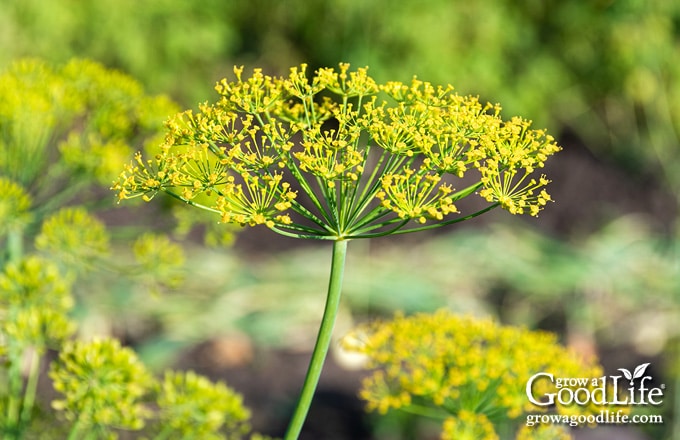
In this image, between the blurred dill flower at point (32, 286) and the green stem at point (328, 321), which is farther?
the blurred dill flower at point (32, 286)

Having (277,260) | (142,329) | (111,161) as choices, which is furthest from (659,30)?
(111,161)

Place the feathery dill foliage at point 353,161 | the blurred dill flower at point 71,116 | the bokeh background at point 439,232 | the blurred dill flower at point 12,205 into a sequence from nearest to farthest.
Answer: the feathery dill foliage at point 353,161, the blurred dill flower at point 12,205, the blurred dill flower at point 71,116, the bokeh background at point 439,232

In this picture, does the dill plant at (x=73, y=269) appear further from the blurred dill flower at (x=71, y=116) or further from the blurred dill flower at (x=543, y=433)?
the blurred dill flower at (x=543, y=433)

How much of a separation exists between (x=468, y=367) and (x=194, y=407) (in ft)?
2.39

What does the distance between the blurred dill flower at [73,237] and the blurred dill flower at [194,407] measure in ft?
1.71

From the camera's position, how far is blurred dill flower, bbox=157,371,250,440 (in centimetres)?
222

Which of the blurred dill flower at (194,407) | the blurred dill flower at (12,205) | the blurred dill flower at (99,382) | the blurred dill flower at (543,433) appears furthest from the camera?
the blurred dill flower at (12,205)

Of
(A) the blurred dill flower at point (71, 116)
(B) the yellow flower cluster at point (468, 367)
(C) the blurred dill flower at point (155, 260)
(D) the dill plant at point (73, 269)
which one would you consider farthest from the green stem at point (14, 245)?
(B) the yellow flower cluster at point (468, 367)

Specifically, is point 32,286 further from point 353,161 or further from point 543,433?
point 543,433

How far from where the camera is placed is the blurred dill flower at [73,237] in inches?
98.0

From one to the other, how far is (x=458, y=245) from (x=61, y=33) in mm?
5119

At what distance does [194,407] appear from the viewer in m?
2.23

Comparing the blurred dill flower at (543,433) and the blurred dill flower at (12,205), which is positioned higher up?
the blurred dill flower at (12,205)

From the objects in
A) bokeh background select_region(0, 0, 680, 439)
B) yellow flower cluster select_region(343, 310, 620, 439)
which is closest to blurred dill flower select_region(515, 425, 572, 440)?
yellow flower cluster select_region(343, 310, 620, 439)
